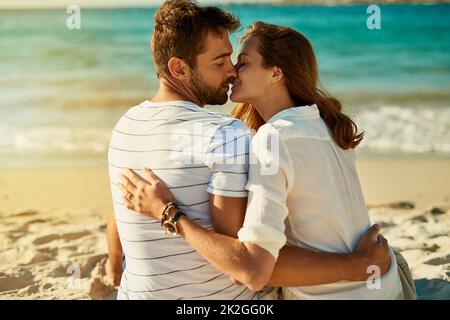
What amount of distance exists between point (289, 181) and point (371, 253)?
459 mm

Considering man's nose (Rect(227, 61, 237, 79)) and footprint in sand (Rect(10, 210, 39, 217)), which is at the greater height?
man's nose (Rect(227, 61, 237, 79))

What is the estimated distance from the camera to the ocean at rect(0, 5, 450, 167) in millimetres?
9031

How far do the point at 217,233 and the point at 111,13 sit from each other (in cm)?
1576

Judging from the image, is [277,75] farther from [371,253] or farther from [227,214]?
[371,253]

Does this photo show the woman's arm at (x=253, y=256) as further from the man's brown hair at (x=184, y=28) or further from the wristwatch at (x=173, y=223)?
the man's brown hair at (x=184, y=28)

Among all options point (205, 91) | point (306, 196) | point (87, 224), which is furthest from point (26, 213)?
point (306, 196)

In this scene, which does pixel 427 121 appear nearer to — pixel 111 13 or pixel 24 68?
pixel 24 68

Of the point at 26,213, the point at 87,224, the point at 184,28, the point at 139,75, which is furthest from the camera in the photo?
the point at 139,75

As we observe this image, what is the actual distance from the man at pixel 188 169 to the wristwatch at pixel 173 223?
8 cm

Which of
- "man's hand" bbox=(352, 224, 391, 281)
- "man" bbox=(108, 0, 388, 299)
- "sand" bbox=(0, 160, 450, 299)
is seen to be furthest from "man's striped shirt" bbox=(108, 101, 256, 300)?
"sand" bbox=(0, 160, 450, 299)

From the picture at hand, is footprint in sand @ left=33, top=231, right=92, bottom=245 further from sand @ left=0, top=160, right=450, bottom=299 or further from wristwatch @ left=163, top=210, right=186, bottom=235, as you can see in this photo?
wristwatch @ left=163, top=210, right=186, bottom=235

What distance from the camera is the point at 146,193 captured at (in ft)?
8.75

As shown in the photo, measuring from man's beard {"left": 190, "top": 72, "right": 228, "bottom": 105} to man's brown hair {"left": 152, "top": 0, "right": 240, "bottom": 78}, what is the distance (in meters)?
0.06

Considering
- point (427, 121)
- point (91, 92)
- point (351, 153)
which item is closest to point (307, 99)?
point (351, 153)
